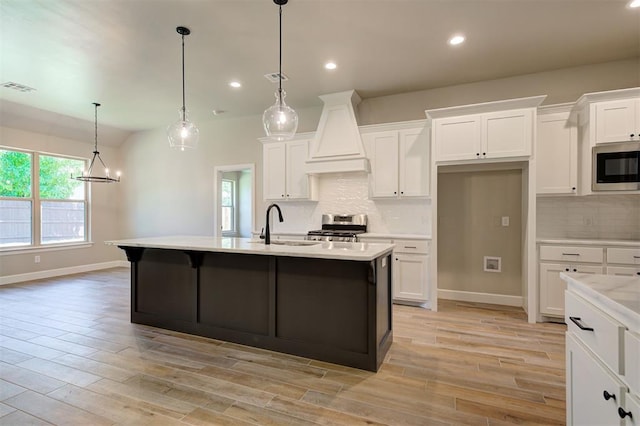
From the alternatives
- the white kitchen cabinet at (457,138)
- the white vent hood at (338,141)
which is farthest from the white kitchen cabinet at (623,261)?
the white vent hood at (338,141)

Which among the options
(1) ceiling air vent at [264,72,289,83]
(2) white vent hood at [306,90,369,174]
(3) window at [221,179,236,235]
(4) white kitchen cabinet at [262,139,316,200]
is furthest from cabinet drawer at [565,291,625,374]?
(3) window at [221,179,236,235]

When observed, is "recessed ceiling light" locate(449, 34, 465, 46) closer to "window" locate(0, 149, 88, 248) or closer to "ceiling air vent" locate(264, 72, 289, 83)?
"ceiling air vent" locate(264, 72, 289, 83)

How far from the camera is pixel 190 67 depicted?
3.91 m

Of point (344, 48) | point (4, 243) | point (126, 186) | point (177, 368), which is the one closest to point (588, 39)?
point (344, 48)

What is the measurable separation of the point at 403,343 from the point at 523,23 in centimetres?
323

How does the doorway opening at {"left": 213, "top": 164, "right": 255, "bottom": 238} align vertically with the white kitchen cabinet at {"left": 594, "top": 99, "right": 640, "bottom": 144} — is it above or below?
below

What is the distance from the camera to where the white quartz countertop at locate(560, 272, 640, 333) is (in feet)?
3.28

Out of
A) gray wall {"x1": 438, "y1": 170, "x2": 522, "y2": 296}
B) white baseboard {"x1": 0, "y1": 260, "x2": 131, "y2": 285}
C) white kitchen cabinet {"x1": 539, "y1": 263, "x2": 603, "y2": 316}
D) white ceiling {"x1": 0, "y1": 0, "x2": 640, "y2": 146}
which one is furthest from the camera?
white baseboard {"x1": 0, "y1": 260, "x2": 131, "y2": 285}

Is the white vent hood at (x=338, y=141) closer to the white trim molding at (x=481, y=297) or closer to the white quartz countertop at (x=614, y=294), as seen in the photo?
the white trim molding at (x=481, y=297)

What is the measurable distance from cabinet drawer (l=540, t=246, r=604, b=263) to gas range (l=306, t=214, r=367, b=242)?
223 cm

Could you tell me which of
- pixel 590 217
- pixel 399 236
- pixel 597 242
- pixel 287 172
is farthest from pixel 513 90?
pixel 287 172

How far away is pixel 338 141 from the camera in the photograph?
15.4 ft

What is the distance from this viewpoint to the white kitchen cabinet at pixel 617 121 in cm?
323

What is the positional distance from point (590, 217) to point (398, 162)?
238cm
